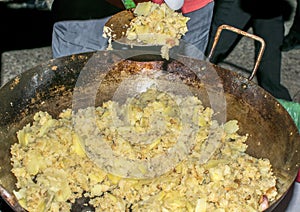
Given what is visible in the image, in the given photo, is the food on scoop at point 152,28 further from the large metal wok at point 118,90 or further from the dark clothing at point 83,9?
the dark clothing at point 83,9

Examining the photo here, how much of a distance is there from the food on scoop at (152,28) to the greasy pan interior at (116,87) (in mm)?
146

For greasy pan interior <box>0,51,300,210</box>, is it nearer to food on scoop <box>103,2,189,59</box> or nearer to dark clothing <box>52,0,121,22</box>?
food on scoop <box>103,2,189,59</box>

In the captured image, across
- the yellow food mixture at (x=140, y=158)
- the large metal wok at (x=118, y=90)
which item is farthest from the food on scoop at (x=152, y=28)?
the yellow food mixture at (x=140, y=158)

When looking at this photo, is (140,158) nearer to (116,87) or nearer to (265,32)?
(116,87)

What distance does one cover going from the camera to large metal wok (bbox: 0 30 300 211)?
7.25 ft

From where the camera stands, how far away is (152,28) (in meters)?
2.31

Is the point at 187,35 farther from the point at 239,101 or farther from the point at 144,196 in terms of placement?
the point at 144,196

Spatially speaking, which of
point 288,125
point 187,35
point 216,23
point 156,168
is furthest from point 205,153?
point 216,23

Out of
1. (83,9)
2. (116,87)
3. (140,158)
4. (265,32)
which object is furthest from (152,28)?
(265,32)

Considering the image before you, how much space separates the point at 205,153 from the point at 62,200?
67 cm

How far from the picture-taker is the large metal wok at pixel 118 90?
2209mm

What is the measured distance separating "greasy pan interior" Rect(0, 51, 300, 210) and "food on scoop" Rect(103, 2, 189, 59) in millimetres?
146

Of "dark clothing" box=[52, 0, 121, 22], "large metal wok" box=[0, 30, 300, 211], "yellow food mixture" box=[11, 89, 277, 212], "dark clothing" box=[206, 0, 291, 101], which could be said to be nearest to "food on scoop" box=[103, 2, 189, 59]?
"large metal wok" box=[0, 30, 300, 211]

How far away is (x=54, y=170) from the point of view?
7.37 feet
